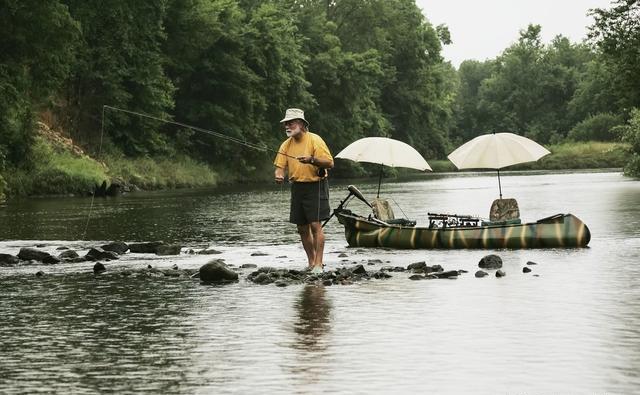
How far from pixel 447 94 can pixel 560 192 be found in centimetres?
9696

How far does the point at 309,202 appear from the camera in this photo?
16.5 m

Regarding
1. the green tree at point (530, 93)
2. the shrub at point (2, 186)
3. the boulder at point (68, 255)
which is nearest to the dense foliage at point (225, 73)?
the shrub at point (2, 186)

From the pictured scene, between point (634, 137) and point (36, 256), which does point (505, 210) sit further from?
point (634, 137)

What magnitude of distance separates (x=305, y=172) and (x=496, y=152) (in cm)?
711

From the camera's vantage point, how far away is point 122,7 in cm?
5719

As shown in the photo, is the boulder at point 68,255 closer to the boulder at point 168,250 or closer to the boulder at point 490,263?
the boulder at point 168,250

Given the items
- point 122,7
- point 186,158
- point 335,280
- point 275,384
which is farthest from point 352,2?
point 275,384

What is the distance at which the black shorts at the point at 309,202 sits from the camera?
648 inches

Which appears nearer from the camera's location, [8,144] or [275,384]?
[275,384]

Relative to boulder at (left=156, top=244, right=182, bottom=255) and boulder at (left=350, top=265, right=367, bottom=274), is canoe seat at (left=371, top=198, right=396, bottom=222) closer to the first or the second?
boulder at (left=156, top=244, right=182, bottom=255)

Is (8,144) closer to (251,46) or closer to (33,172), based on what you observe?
(33,172)

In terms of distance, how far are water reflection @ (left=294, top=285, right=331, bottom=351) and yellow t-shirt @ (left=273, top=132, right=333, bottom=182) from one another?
1800 millimetres

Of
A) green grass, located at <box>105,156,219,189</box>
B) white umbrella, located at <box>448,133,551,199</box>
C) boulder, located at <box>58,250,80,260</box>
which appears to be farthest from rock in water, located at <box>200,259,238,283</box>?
green grass, located at <box>105,156,219,189</box>

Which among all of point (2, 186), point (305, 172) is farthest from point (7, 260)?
point (2, 186)
